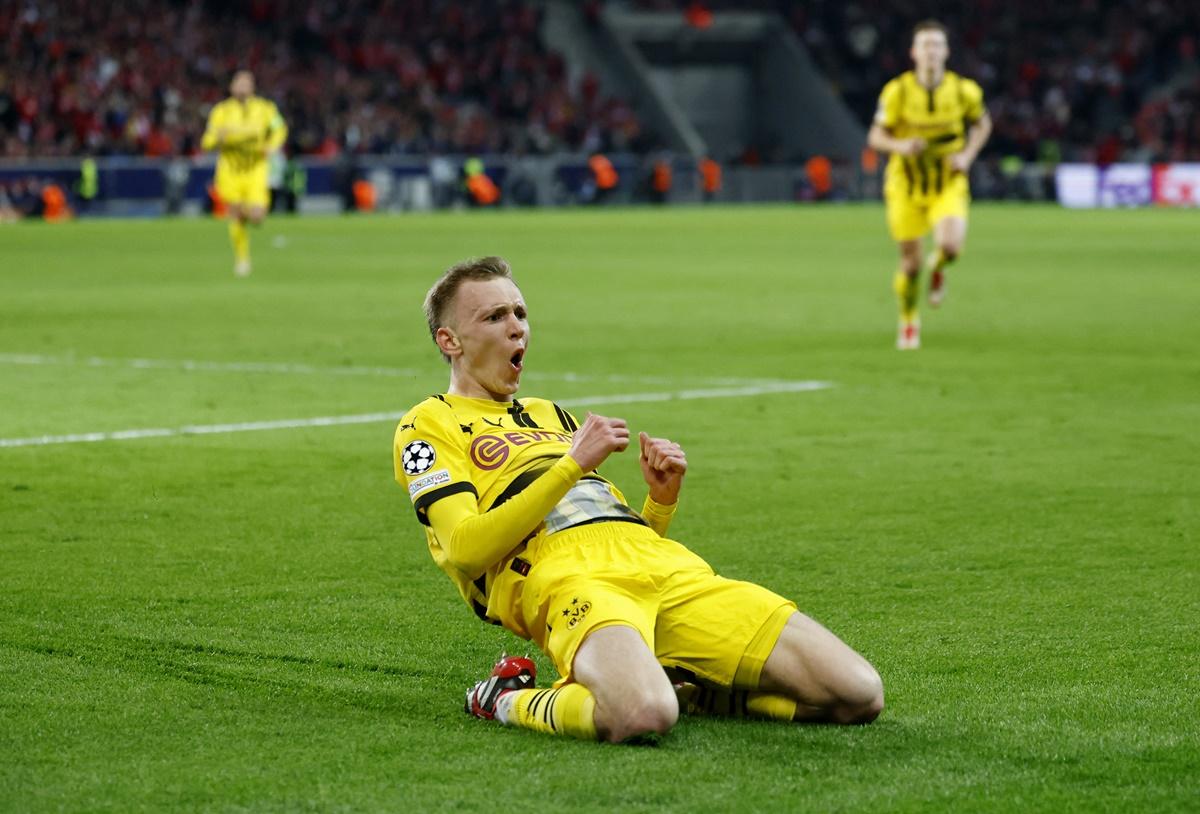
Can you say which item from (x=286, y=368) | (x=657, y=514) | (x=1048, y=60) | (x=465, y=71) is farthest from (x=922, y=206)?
(x=1048, y=60)

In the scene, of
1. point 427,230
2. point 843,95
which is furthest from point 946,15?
point 427,230

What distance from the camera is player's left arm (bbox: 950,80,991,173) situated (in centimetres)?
1598

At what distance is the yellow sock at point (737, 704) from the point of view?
4941 millimetres

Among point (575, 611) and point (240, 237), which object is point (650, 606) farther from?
point (240, 237)

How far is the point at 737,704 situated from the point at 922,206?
38.0 feet

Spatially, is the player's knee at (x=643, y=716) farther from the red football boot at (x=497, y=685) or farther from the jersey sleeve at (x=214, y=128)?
the jersey sleeve at (x=214, y=128)

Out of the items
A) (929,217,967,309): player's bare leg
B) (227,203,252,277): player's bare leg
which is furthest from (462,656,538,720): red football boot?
(227,203,252,277): player's bare leg

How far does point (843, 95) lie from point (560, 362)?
47752 mm

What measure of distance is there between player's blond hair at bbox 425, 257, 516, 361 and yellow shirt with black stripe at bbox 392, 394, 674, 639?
8.4 inches

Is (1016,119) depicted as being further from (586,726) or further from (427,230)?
(586,726)

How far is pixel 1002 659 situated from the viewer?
5594 mm

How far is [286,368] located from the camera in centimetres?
1398

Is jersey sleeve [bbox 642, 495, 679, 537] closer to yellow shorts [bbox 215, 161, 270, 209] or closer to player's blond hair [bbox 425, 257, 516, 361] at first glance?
player's blond hair [bbox 425, 257, 516, 361]

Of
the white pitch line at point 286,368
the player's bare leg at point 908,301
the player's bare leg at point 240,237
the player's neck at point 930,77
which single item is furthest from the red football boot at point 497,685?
the player's bare leg at point 240,237
